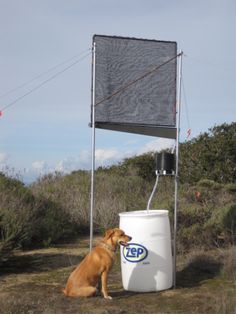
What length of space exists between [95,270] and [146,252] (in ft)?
2.25

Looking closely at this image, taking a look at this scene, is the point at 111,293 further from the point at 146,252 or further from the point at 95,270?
→ the point at 146,252

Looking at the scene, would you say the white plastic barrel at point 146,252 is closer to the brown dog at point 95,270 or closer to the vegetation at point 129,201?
the brown dog at point 95,270

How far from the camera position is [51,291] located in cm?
679

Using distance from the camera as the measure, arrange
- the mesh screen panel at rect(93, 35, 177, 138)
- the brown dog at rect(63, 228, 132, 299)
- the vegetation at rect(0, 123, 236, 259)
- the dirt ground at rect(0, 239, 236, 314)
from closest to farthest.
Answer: the dirt ground at rect(0, 239, 236, 314)
the brown dog at rect(63, 228, 132, 299)
the mesh screen panel at rect(93, 35, 177, 138)
the vegetation at rect(0, 123, 236, 259)

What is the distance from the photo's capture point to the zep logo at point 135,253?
259 inches

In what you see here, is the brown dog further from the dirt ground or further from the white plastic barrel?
the white plastic barrel

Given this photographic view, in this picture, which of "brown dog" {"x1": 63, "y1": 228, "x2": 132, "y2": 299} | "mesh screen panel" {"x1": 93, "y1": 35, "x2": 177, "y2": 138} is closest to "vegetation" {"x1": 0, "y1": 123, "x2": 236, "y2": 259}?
"mesh screen panel" {"x1": 93, "y1": 35, "x2": 177, "y2": 138}

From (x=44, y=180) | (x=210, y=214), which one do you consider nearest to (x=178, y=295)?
(x=210, y=214)

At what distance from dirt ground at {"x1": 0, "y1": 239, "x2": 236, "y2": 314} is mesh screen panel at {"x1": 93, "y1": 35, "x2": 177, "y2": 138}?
2134 millimetres

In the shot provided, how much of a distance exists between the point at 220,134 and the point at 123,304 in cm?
921

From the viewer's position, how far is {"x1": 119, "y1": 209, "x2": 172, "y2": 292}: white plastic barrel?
21.6 ft

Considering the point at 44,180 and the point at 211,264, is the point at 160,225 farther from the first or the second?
the point at 44,180

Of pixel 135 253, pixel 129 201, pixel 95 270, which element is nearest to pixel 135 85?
pixel 135 253

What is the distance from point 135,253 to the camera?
6613 millimetres
